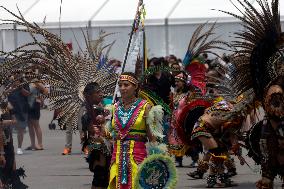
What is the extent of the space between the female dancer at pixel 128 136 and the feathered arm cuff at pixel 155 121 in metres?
0.04

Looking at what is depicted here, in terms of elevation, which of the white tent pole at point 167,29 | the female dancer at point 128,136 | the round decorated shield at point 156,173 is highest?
the white tent pole at point 167,29

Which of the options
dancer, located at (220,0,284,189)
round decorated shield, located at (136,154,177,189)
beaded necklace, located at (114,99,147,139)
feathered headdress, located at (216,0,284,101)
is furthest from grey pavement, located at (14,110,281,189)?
beaded necklace, located at (114,99,147,139)

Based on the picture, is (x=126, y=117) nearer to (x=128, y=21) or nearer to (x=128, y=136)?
(x=128, y=136)

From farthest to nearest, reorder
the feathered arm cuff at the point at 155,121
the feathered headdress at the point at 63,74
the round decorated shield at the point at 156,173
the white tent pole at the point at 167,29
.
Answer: the white tent pole at the point at 167,29, the feathered headdress at the point at 63,74, the feathered arm cuff at the point at 155,121, the round decorated shield at the point at 156,173

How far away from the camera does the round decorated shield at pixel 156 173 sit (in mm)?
9742

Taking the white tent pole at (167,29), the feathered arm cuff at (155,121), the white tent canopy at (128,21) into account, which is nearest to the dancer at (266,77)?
the feathered arm cuff at (155,121)

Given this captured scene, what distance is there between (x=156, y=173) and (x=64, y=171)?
6.25 metres

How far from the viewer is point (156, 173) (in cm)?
982

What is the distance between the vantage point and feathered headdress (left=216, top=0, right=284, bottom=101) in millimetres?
10062

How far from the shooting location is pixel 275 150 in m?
9.84

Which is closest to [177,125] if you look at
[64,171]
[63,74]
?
[64,171]

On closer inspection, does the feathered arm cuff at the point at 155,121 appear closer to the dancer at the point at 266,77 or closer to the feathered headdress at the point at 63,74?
the dancer at the point at 266,77

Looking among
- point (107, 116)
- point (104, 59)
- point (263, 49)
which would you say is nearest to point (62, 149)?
point (104, 59)

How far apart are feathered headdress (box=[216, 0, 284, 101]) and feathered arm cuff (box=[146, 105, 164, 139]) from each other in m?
1.04
